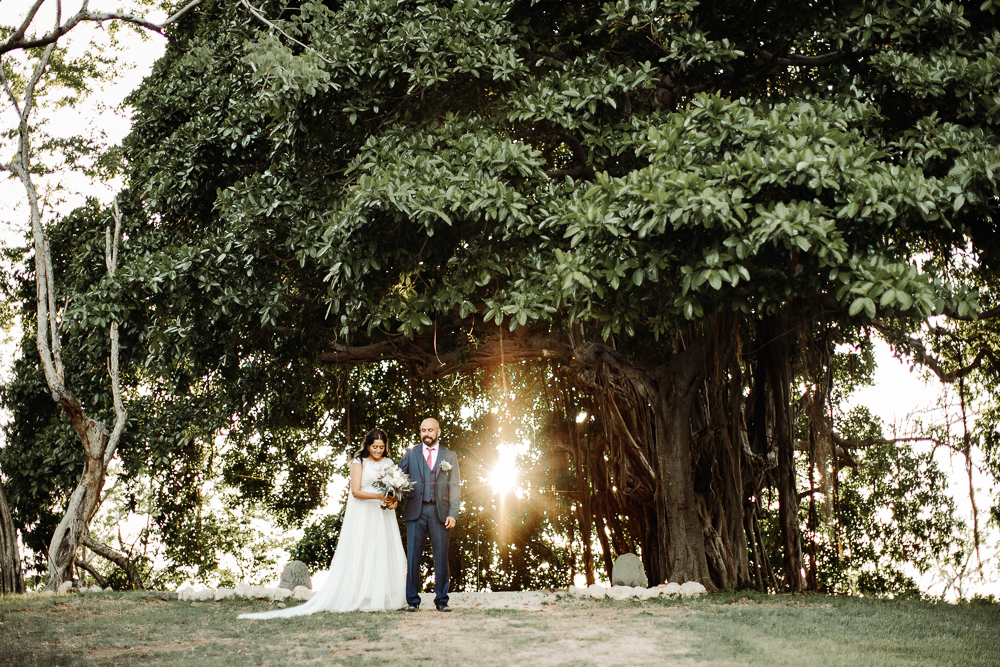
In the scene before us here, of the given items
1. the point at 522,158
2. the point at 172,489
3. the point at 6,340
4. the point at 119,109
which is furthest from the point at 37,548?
the point at 522,158

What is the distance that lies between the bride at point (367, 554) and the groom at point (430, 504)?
0.79 ft

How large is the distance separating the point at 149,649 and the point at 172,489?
10.2m

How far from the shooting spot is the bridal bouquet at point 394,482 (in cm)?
670

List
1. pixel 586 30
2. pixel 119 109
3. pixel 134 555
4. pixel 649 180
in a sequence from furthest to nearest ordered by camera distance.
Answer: pixel 134 555 → pixel 119 109 → pixel 586 30 → pixel 649 180

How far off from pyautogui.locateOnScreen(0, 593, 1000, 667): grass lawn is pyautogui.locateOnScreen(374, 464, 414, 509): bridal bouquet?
0.96 meters

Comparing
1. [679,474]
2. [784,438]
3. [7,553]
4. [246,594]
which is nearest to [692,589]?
[679,474]

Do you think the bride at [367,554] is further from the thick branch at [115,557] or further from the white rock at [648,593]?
the thick branch at [115,557]

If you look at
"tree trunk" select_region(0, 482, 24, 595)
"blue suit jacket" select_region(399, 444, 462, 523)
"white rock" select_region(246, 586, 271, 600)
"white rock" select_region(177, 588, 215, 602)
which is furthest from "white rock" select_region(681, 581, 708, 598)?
"tree trunk" select_region(0, 482, 24, 595)

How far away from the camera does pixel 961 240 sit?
6.31 metres

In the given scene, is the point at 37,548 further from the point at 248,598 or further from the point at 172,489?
the point at 248,598

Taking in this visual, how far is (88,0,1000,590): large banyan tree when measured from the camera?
5422 millimetres

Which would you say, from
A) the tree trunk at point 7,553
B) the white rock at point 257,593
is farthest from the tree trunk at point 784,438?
the tree trunk at point 7,553

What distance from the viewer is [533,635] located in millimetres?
5254

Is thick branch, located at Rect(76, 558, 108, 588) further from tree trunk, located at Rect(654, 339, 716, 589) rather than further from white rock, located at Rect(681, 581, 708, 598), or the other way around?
white rock, located at Rect(681, 581, 708, 598)
